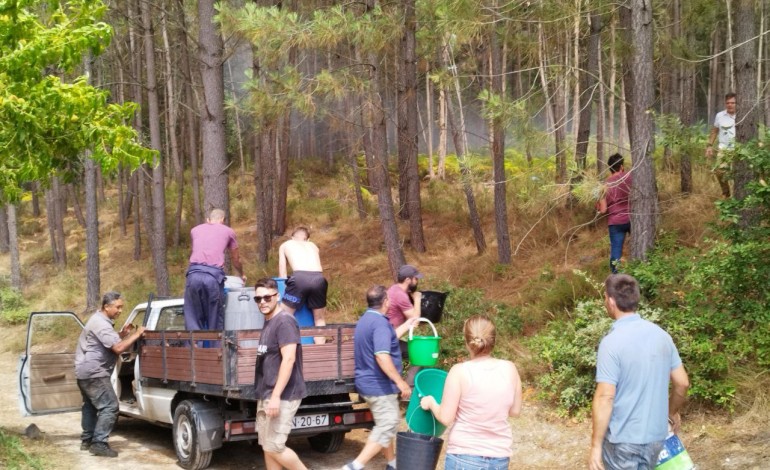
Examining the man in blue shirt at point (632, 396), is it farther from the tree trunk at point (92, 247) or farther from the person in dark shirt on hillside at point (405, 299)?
the tree trunk at point (92, 247)

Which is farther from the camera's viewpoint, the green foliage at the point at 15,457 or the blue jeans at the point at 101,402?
the blue jeans at the point at 101,402

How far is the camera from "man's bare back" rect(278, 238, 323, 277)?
970cm

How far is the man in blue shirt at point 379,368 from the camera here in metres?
7.57

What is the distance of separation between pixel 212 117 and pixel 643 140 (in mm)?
7289

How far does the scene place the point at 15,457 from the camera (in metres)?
8.70

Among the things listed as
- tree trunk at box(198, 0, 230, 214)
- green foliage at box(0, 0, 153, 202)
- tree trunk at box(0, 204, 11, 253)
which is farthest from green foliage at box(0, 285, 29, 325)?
green foliage at box(0, 0, 153, 202)

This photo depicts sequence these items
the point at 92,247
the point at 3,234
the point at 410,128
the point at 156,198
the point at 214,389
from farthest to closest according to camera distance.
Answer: the point at 3,234, the point at 92,247, the point at 156,198, the point at 410,128, the point at 214,389

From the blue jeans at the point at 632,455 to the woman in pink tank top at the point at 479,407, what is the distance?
62 centimetres

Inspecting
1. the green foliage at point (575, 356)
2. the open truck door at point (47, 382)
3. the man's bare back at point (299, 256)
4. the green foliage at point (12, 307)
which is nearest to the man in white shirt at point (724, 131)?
the green foliage at point (575, 356)

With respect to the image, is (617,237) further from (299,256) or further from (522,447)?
(299,256)

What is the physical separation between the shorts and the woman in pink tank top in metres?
4.61

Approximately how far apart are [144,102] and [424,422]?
33296 mm

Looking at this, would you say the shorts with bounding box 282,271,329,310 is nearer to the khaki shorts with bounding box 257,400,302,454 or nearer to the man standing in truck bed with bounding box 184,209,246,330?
the man standing in truck bed with bounding box 184,209,246,330

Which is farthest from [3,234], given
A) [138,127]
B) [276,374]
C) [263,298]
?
[276,374]
